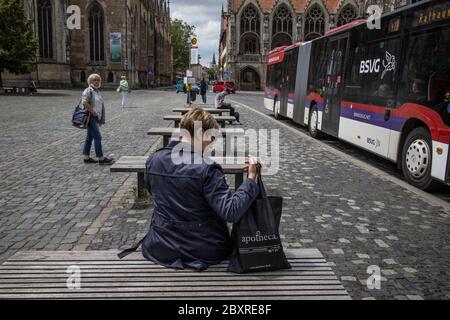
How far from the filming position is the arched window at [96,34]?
61.4 metres

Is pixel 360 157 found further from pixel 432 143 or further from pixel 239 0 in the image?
pixel 239 0

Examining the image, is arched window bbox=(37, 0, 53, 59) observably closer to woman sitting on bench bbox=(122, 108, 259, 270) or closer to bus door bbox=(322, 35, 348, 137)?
bus door bbox=(322, 35, 348, 137)

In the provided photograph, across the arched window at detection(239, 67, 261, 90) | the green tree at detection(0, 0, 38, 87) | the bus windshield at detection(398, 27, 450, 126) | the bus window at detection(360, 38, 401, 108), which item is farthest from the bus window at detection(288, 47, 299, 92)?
the arched window at detection(239, 67, 261, 90)

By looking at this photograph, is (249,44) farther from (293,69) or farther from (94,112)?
(94,112)

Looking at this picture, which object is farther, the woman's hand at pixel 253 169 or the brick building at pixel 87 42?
the brick building at pixel 87 42

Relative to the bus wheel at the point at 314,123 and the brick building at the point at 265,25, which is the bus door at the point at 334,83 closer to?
the bus wheel at the point at 314,123

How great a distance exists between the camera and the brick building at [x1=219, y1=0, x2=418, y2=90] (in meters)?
79.4

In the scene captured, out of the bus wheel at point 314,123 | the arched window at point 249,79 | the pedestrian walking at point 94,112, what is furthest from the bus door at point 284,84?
the arched window at point 249,79

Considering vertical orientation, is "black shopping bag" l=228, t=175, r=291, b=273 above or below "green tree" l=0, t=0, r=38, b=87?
below

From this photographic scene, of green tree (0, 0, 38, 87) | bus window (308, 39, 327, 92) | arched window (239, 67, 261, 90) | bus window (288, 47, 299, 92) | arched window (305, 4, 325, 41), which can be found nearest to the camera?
bus window (308, 39, 327, 92)

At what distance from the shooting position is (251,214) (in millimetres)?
2900

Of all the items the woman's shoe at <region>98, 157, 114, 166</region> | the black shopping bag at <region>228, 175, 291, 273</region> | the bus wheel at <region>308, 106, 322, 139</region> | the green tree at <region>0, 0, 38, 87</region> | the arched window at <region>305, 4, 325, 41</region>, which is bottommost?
the woman's shoe at <region>98, 157, 114, 166</region>

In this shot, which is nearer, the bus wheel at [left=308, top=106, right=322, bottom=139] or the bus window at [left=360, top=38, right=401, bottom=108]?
the bus window at [left=360, top=38, right=401, bottom=108]

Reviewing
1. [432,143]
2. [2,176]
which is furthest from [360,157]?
[2,176]
